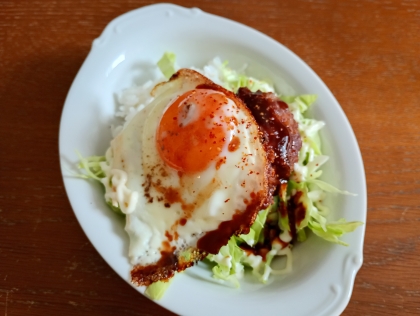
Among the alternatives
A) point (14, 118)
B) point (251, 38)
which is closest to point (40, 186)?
point (14, 118)

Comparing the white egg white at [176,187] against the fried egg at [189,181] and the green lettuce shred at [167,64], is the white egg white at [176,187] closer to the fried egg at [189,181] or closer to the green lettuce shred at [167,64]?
the fried egg at [189,181]

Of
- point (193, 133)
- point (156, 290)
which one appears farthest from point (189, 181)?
point (156, 290)

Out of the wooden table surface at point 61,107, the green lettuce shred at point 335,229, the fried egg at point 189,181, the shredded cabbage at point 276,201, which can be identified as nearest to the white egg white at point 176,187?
the fried egg at point 189,181

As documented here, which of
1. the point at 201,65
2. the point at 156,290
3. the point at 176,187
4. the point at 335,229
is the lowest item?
the point at 156,290

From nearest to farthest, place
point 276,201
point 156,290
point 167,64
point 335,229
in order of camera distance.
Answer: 1. point 156,290
2. point 335,229
3. point 276,201
4. point 167,64

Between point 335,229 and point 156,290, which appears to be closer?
point 156,290

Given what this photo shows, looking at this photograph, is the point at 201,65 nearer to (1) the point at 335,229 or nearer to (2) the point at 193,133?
(2) the point at 193,133

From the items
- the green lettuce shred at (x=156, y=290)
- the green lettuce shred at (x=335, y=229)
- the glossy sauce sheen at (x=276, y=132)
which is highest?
the glossy sauce sheen at (x=276, y=132)
